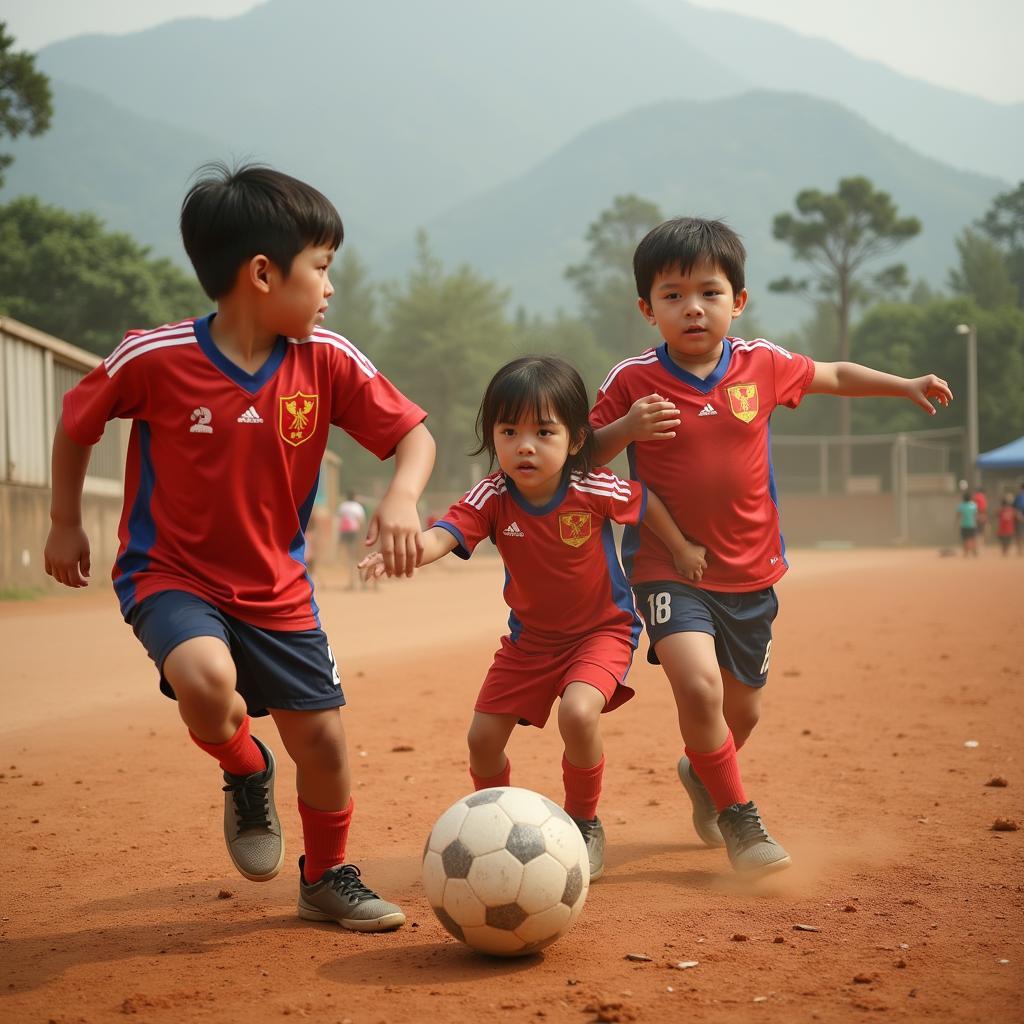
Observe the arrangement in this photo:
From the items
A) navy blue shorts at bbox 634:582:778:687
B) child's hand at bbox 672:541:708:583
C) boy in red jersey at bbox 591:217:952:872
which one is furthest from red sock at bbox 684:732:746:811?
child's hand at bbox 672:541:708:583

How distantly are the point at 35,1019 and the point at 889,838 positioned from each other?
2.87 meters

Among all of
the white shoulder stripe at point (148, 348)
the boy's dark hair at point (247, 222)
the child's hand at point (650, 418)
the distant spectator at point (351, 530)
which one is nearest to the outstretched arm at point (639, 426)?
the child's hand at point (650, 418)

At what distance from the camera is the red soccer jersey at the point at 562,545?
13.3 ft

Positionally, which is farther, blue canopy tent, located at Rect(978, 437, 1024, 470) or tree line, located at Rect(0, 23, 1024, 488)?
tree line, located at Rect(0, 23, 1024, 488)

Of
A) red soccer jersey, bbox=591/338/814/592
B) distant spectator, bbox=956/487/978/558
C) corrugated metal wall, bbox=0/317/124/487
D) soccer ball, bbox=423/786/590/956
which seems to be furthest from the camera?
distant spectator, bbox=956/487/978/558

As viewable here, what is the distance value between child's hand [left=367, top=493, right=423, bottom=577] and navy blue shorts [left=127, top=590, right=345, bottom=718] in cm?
29

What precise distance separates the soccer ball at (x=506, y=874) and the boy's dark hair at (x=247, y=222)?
1.56 m

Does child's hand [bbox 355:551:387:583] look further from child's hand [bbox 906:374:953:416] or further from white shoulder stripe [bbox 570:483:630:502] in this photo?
child's hand [bbox 906:374:953:416]

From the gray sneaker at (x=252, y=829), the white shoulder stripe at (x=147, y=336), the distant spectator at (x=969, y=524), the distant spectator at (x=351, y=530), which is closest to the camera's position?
the white shoulder stripe at (x=147, y=336)

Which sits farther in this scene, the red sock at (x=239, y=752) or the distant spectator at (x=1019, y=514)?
the distant spectator at (x=1019, y=514)

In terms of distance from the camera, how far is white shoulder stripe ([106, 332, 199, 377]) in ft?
11.1

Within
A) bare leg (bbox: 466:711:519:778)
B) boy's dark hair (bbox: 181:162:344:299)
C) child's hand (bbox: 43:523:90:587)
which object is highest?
boy's dark hair (bbox: 181:162:344:299)

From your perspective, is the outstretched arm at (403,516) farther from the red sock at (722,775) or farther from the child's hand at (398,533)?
the red sock at (722,775)

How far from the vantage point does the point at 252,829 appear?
3564 mm
